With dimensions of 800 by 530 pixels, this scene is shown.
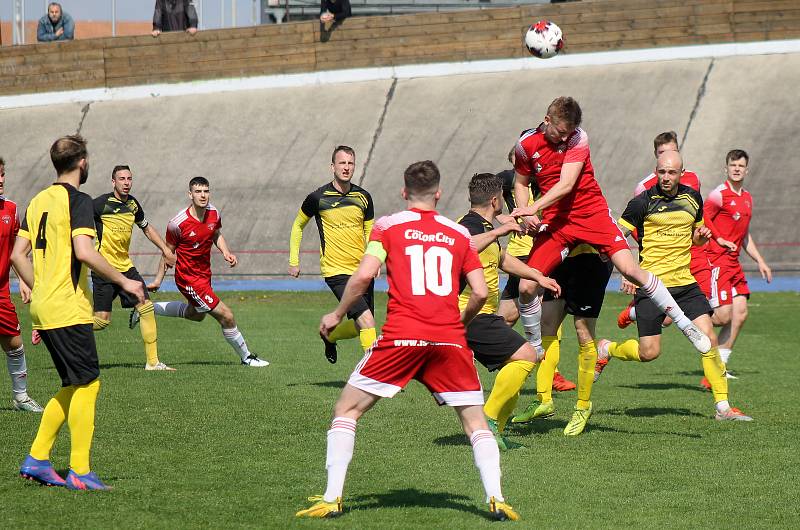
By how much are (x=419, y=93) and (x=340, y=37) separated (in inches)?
127

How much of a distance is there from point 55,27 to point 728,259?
89.3 ft

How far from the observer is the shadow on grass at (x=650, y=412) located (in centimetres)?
992

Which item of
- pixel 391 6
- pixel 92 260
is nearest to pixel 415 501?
pixel 92 260

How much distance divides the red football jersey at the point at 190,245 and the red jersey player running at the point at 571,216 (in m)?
5.89

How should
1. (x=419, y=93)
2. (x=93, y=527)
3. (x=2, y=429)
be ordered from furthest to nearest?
(x=419, y=93) → (x=2, y=429) → (x=93, y=527)

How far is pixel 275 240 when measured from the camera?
1089 inches

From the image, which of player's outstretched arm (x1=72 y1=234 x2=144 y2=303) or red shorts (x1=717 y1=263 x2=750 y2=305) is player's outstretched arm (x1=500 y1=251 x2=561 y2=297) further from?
red shorts (x1=717 y1=263 x2=750 y2=305)

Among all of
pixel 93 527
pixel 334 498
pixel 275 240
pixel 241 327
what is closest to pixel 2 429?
pixel 93 527

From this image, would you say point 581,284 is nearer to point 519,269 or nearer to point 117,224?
point 519,269

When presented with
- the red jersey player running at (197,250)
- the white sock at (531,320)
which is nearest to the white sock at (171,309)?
Result: the red jersey player running at (197,250)

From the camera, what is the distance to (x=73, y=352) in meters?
6.82

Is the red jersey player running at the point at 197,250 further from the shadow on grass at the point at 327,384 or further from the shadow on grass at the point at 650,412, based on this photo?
the shadow on grass at the point at 650,412

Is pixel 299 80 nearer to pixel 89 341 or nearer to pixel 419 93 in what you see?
pixel 419 93

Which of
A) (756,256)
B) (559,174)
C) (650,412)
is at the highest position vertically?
(559,174)
